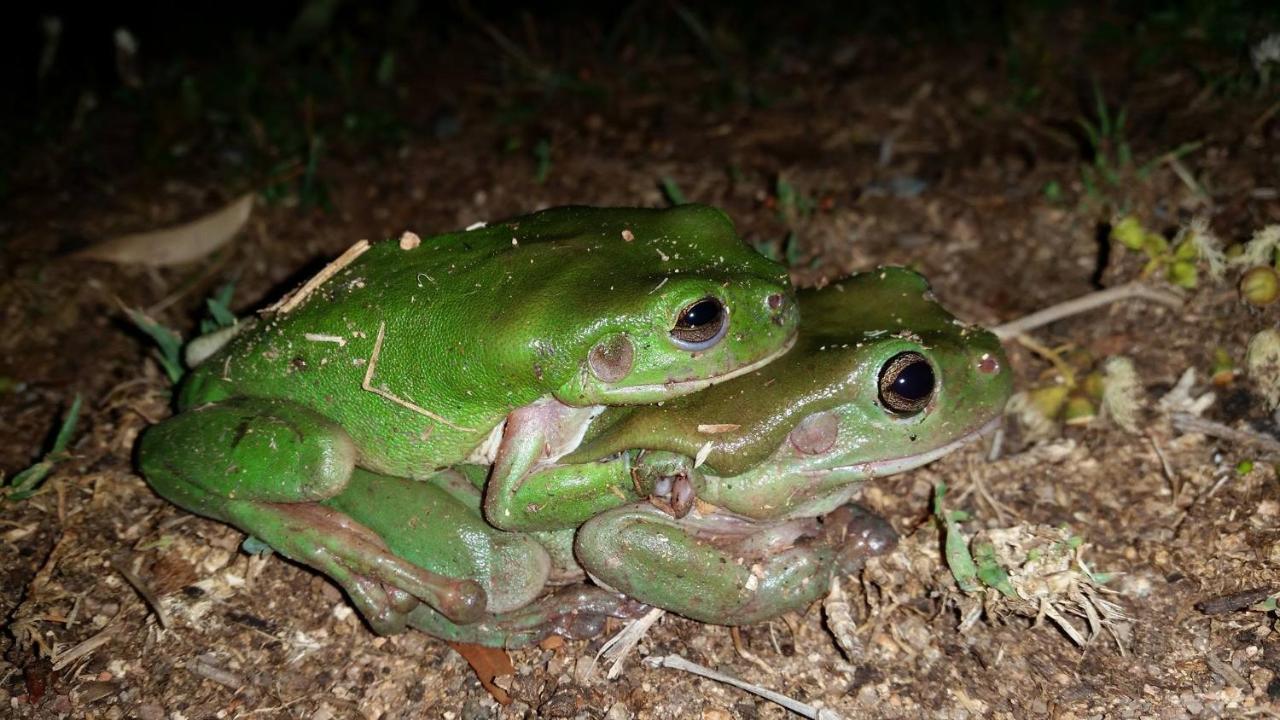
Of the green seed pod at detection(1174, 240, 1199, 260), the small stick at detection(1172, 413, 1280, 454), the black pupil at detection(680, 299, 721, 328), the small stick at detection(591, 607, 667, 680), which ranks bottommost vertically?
the small stick at detection(1172, 413, 1280, 454)

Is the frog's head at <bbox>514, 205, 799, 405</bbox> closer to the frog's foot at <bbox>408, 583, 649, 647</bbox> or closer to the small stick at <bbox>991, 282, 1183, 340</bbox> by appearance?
the frog's foot at <bbox>408, 583, 649, 647</bbox>

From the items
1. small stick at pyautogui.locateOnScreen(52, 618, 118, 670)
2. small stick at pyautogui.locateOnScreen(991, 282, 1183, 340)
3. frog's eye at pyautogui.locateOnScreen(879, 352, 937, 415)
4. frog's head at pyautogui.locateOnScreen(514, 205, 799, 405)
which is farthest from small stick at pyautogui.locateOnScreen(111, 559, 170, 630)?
small stick at pyautogui.locateOnScreen(991, 282, 1183, 340)

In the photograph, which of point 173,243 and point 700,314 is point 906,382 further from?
point 173,243

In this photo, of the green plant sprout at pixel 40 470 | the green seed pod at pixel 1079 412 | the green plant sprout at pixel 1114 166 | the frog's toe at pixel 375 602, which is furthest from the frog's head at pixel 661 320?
the green plant sprout at pixel 1114 166

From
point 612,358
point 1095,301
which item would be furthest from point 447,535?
point 1095,301

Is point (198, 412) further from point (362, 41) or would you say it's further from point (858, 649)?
point (362, 41)
